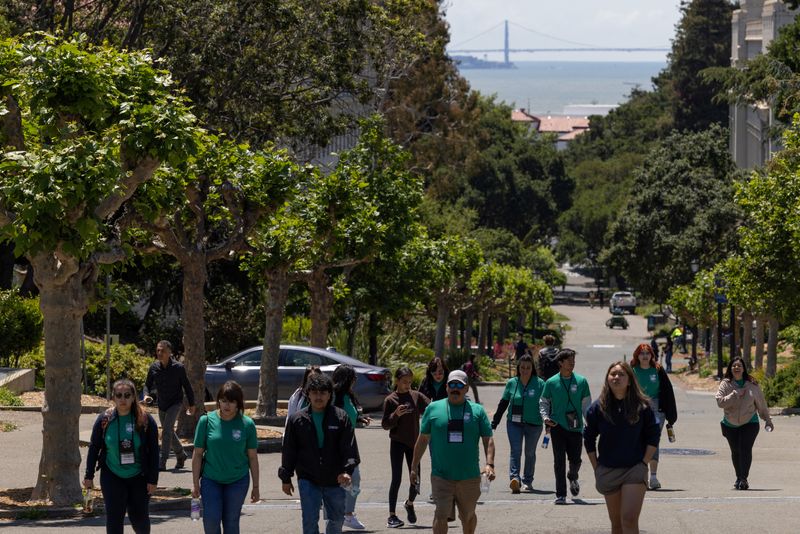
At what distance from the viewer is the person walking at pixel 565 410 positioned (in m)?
14.9

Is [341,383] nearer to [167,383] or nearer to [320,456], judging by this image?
[320,456]

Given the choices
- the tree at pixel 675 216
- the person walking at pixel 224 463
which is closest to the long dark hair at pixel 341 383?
the person walking at pixel 224 463

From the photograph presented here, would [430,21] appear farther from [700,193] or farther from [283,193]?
[283,193]

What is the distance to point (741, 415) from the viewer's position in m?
16.3

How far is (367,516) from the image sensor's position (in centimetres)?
1423

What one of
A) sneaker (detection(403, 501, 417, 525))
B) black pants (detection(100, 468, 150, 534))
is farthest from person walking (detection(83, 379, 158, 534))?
sneaker (detection(403, 501, 417, 525))

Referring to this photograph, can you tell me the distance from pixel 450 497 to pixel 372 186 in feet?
62.6

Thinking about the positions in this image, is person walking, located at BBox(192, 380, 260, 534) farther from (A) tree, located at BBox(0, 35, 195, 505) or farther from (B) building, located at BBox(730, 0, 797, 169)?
(B) building, located at BBox(730, 0, 797, 169)

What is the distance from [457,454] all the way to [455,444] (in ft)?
0.26

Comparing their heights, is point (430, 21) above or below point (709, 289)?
above

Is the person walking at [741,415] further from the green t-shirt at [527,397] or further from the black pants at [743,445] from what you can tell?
the green t-shirt at [527,397]

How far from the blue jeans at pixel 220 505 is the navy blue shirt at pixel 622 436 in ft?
8.60

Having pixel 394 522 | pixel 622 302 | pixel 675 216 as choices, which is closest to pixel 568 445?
pixel 394 522

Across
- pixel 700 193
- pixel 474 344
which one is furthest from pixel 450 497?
Answer: pixel 474 344
